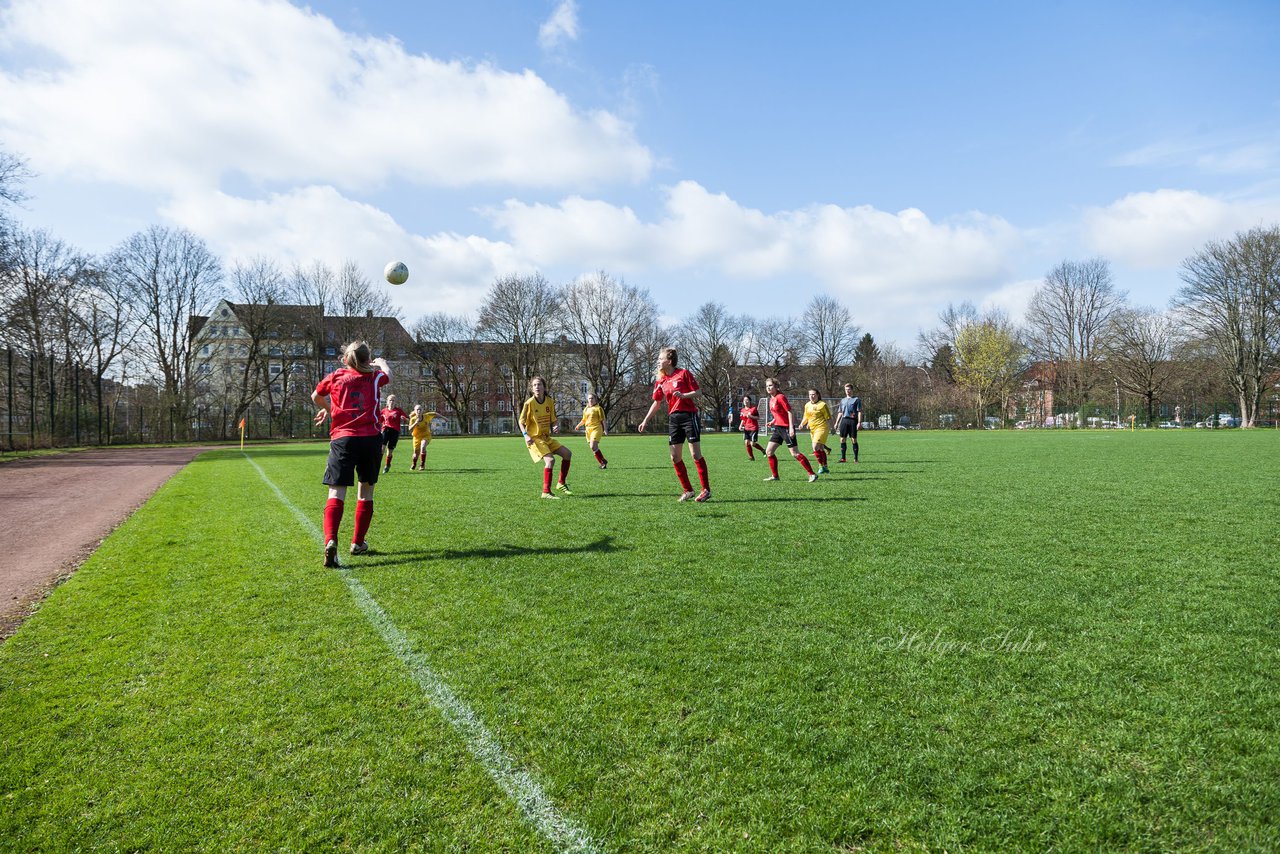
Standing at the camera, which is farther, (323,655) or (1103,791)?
(323,655)

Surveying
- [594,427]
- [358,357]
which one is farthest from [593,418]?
[358,357]

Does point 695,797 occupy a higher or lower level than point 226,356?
lower

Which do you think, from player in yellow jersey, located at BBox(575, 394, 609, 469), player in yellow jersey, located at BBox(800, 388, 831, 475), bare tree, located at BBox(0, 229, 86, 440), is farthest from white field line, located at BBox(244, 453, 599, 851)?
bare tree, located at BBox(0, 229, 86, 440)

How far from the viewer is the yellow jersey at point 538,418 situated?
1061 centimetres

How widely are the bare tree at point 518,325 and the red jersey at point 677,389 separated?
2127 inches

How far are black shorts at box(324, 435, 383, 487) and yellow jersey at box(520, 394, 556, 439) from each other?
4379mm

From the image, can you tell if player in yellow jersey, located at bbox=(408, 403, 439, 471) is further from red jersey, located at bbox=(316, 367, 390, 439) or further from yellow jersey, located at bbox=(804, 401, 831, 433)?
red jersey, located at bbox=(316, 367, 390, 439)

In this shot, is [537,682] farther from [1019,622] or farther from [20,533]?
[20,533]

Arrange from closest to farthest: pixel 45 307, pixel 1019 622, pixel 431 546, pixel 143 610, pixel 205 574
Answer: pixel 1019 622
pixel 143 610
pixel 205 574
pixel 431 546
pixel 45 307

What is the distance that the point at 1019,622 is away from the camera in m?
4.09

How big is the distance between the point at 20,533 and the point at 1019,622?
11.4 meters

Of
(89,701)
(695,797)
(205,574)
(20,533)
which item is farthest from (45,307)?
(695,797)

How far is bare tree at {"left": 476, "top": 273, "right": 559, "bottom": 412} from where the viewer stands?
62.9 metres

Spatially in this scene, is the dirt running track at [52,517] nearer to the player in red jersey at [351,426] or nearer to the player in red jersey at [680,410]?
the player in red jersey at [351,426]
